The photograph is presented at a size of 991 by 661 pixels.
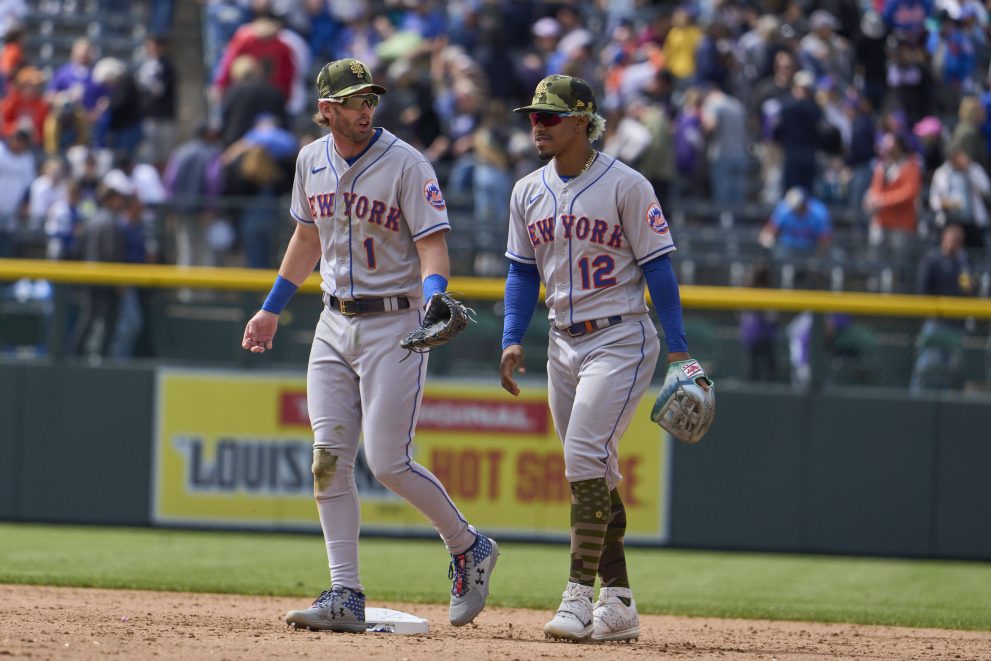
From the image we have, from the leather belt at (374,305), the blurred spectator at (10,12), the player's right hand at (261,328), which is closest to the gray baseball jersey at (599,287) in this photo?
the leather belt at (374,305)

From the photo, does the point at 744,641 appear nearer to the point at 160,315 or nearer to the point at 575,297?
the point at 575,297

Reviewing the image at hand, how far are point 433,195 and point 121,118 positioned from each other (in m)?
10.3

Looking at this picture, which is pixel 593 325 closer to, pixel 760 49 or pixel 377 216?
pixel 377 216

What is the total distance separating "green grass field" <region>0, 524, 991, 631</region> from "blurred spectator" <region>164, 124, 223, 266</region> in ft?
7.24

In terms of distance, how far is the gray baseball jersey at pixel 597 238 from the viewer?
231 inches

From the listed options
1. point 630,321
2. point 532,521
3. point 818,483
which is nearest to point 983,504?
point 818,483

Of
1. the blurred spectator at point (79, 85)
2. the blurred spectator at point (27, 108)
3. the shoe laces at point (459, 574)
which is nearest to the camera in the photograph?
the shoe laces at point (459, 574)

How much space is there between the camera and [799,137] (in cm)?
1447

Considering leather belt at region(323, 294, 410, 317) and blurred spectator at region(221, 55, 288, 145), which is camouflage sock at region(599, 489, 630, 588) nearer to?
leather belt at region(323, 294, 410, 317)

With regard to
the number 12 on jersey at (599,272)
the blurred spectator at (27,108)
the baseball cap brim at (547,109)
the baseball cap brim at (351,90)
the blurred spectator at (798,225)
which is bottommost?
the number 12 on jersey at (599,272)

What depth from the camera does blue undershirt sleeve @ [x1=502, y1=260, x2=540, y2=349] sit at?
6188mm

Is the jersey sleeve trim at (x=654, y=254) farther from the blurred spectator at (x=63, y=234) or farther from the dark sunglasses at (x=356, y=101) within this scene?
the blurred spectator at (x=63, y=234)

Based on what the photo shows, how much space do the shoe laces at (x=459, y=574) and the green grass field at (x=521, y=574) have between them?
1.49 meters

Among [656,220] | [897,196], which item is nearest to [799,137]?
[897,196]
